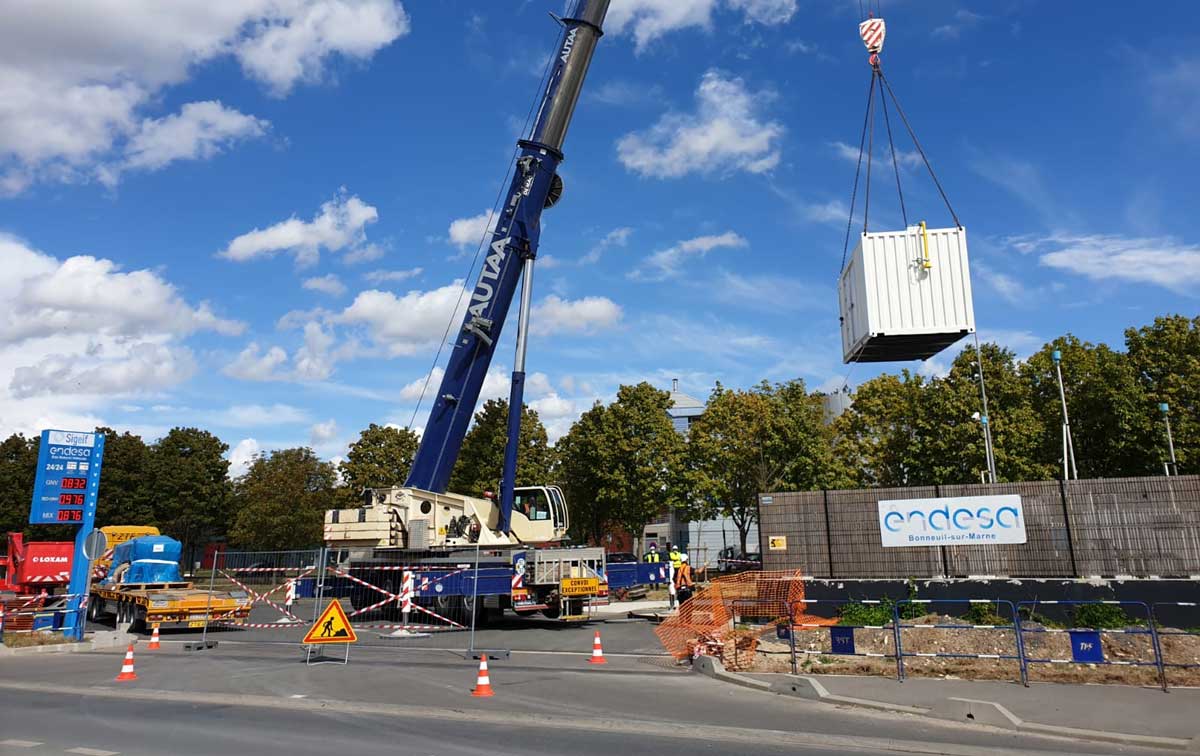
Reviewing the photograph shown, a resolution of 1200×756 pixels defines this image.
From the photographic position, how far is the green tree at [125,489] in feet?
162

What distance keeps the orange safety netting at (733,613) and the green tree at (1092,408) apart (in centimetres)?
2261

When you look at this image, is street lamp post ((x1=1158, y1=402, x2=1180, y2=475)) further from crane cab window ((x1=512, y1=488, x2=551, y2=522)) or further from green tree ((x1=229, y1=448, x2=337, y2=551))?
green tree ((x1=229, y1=448, x2=337, y2=551))

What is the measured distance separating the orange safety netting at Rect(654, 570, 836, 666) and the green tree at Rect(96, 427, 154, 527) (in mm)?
45389

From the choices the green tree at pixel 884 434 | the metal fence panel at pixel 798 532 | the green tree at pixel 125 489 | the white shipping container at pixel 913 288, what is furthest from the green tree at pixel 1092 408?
the green tree at pixel 125 489

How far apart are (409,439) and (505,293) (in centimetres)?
2535

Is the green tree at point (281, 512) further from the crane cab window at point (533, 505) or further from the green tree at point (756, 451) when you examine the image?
the crane cab window at point (533, 505)

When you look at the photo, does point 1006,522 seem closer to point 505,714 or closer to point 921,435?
point 505,714

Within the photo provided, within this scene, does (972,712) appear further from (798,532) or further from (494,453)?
(494,453)

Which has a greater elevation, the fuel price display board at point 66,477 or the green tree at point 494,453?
the green tree at point 494,453

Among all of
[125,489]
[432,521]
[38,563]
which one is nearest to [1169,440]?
[432,521]

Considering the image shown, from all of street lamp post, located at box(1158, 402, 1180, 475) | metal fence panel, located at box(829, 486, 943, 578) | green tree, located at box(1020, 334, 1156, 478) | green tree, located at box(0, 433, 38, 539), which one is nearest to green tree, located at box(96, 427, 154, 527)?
green tree, located at box(0, 433, 38, 539)

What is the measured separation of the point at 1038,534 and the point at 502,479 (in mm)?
11902

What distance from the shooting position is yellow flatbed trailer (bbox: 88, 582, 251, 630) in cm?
1806

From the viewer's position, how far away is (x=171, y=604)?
712 inches
